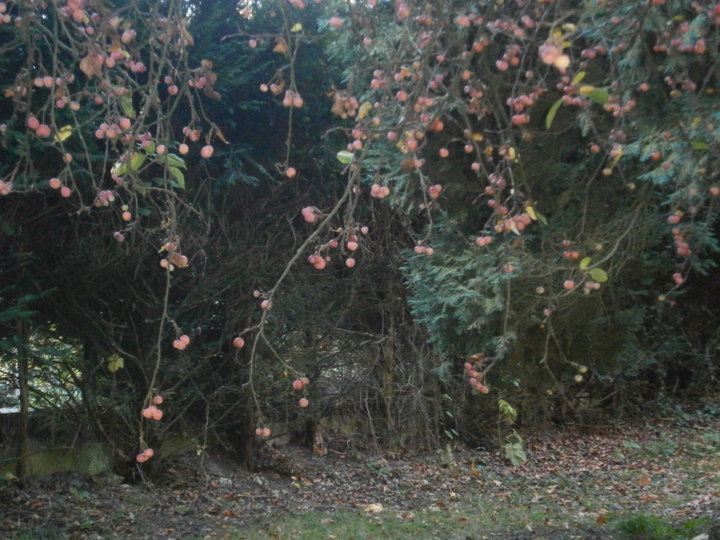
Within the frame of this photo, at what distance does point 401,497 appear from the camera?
7.03 m

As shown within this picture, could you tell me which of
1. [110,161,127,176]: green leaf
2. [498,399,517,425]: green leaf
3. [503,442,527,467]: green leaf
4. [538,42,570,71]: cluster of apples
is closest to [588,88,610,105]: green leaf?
[538,42,570,71]: cluster of apples

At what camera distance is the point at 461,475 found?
792cm

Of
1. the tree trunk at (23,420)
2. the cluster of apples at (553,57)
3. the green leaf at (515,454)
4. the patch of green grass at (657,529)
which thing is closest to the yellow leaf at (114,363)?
the tree trunk at (23,420)

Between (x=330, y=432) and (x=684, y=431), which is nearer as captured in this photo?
(x=330, y=432)

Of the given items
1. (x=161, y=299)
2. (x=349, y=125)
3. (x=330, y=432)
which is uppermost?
(x=349, y=125)

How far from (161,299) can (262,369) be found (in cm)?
119

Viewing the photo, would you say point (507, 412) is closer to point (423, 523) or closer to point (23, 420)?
point (423, 523)

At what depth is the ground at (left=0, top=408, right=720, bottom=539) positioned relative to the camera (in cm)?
552

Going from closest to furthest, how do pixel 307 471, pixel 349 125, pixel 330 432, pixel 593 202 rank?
pixel 593 202, pixel 349 125, pixel 307 471, pixel 330 432

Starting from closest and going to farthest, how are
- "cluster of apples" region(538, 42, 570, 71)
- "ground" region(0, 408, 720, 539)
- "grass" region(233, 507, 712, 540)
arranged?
"cluster of apples" region(538, 42, 570, 71) → "grass" region(233, 507, 712, 540) → "ground" region(0, 408, 720, 539)

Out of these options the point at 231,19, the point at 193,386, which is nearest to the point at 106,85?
the point at 231,19

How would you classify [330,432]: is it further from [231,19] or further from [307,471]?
[231,19]

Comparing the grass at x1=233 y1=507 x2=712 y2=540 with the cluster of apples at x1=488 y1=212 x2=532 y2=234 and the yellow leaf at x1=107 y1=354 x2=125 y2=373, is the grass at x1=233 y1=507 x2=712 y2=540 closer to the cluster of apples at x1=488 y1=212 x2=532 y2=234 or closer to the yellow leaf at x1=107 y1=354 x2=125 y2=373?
the yellow leaf at x1=107 y1=354 x2=125 y2=373

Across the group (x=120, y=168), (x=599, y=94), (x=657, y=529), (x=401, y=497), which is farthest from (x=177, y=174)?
(x=401, y=497)
